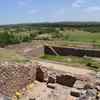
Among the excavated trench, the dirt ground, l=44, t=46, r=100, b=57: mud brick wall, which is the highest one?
the excavated trench

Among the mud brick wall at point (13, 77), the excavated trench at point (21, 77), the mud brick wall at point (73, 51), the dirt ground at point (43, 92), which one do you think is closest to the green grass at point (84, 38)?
the mud brick wall at point (73, 51)

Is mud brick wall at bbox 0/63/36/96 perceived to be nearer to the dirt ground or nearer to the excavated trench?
the excavated trench

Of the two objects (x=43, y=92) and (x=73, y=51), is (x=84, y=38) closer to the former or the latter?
(x=73, y=51)

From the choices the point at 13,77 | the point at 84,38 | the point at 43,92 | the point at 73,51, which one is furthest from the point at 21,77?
the point at 84,38

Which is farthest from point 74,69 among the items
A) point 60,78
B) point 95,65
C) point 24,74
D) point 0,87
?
point 0,87

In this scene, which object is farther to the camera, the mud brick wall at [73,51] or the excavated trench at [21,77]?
the mud brick wall at [73,51]

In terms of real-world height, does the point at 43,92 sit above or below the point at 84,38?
above

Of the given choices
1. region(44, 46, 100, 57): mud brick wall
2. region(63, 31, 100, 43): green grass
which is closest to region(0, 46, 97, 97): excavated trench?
region(44, 46, 100, 57): mud brick wall

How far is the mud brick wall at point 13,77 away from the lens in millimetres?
11375

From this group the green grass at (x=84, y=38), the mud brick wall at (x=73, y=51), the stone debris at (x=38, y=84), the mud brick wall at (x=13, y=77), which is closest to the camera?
the stone debris at (x=38, y=84)

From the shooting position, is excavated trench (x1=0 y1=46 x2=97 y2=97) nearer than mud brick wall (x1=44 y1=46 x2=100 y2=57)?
Yes

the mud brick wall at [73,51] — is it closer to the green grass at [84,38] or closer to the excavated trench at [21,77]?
the green grass at [84,38]

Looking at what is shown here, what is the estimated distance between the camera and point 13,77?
11.8 m

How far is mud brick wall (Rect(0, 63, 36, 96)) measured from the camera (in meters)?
11.4
